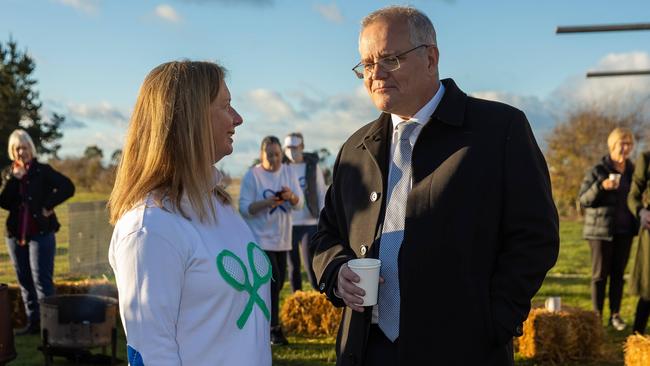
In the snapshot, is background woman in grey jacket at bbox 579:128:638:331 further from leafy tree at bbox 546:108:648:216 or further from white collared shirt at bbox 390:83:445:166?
leafy tree at bbox 546:108:648:216

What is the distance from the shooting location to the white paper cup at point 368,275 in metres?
2.44

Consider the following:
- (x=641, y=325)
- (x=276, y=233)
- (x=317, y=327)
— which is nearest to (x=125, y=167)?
(x=276, y=233)

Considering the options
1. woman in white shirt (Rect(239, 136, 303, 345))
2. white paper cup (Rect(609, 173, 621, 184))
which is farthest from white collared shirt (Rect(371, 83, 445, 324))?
white paper cup (Rect(609, 173, 621, 184))

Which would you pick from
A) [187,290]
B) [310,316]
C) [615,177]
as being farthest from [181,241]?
[615,177]

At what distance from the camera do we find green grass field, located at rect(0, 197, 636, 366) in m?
6.39

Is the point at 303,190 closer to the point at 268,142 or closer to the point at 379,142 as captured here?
the point at 268,142

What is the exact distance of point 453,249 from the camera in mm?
2406

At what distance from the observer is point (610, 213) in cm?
713

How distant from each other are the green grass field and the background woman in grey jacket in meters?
0.67

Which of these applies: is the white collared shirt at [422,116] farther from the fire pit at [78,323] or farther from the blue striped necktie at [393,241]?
the fire pit at [78,323]

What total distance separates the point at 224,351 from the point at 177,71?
0.93m

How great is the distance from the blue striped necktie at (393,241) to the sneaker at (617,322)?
18.9 ft

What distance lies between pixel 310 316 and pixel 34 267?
3078 mm

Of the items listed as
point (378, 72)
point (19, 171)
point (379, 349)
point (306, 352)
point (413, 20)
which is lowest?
point (306, 352)
